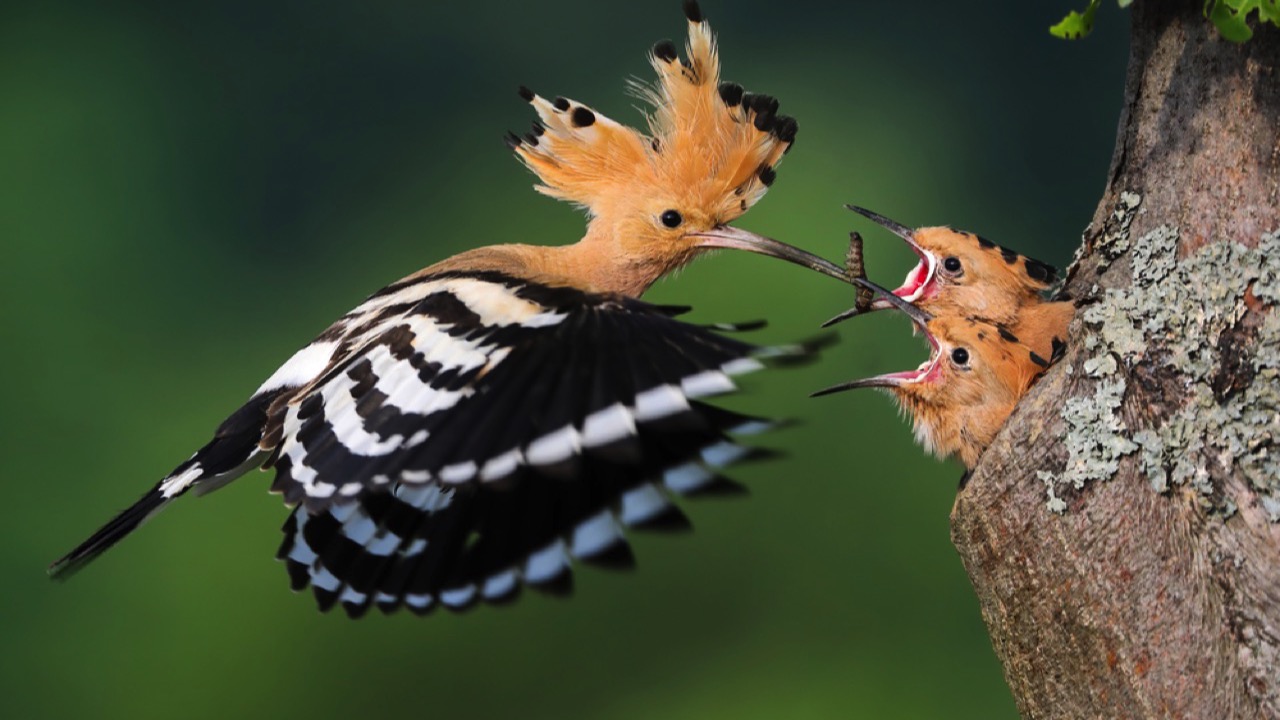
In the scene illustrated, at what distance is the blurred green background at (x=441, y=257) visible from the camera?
229 centimetres

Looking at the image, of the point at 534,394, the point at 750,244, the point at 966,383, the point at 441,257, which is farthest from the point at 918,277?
the point at 441,257

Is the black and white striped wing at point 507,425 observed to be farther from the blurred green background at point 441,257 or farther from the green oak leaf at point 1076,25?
the blurred green background at point 441,257

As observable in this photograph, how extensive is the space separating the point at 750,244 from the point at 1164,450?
0.54 metres

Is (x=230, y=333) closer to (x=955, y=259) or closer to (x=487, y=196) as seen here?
(x=487, y=196)

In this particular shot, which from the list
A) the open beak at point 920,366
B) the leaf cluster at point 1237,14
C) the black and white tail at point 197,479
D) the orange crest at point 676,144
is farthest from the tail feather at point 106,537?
the leaf cluster at point 1237,14

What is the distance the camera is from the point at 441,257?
99.1 inches

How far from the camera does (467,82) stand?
8.99 feet

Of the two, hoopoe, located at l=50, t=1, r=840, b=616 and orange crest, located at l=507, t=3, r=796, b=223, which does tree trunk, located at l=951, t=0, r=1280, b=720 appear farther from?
orange crest, located at l=507, t=3, r=796, b=223

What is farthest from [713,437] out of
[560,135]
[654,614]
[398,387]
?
[654,614]

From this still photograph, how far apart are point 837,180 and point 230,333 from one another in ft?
3.78

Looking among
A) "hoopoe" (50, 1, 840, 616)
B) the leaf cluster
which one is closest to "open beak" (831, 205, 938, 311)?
"hoopoe" (50, 1, 840, 616)

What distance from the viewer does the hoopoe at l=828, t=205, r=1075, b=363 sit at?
115 centimetres

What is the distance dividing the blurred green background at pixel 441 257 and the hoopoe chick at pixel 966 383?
84cm

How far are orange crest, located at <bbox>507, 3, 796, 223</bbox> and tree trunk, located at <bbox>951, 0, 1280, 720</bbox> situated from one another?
0.41 metres
